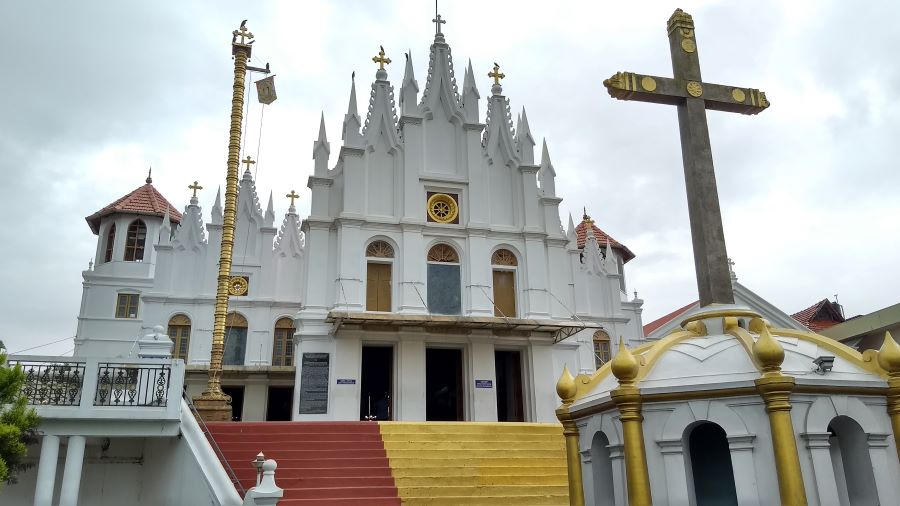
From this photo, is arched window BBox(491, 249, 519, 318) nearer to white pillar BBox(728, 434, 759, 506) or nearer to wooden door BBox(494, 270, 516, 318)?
wooden door BBox(494, 270, 516, 318)

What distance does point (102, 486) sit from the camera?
543 inches

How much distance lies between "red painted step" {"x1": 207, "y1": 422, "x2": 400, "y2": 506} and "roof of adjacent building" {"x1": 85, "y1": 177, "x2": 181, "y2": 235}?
19120mm

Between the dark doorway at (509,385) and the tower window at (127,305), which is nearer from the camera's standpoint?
the dark doorway at (509,385)

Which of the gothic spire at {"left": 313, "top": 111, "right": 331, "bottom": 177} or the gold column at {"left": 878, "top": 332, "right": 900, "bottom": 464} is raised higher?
the gothic spire at {"left": 313, "top": 111, "right": 331, "bottom": 177}

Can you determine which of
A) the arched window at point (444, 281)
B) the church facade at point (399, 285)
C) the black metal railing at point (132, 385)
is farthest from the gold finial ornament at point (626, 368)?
the arched window at point (444, 281)

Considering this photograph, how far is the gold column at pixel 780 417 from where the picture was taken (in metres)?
6.57

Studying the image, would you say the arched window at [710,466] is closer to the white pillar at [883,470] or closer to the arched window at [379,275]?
the white pillar at [883,470]

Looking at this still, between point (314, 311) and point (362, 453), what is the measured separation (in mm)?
8127

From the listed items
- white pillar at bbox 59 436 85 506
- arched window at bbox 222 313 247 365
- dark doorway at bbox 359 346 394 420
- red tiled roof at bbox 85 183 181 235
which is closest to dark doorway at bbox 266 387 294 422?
arched window at bbox 222 313 247 365

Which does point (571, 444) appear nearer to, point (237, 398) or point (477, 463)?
point (477, 463)

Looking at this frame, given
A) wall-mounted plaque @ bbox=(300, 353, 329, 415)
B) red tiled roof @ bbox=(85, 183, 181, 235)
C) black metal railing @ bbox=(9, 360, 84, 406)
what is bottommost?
black metal railing @ bbox=(9, 360, 84, 406)

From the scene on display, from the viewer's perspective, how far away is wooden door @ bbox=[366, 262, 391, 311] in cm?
2319

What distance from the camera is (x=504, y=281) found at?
25062 mm

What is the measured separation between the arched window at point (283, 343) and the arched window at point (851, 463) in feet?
76.3
